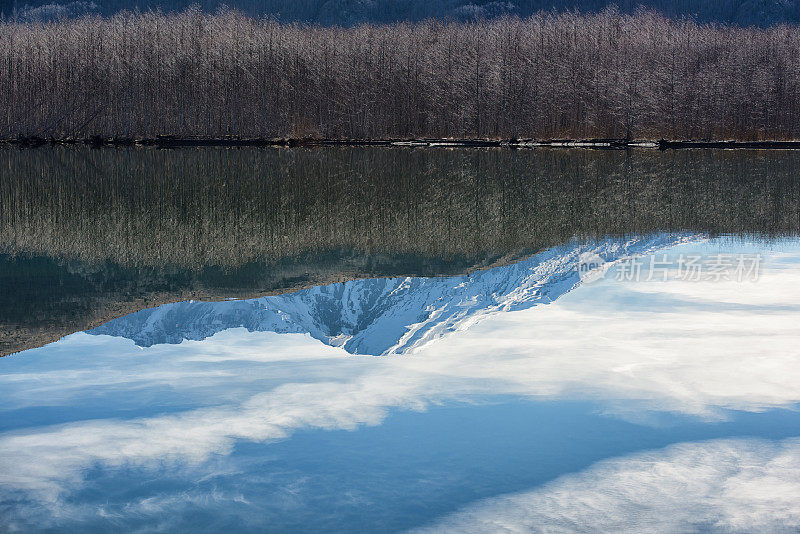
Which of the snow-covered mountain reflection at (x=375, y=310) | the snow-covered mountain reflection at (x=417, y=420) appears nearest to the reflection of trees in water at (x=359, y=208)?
the snow-covered mountain reflection at (x=375, y=310)

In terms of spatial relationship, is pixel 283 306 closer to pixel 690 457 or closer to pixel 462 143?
pixel 690 457

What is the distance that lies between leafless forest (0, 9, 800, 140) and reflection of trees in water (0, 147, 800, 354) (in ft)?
74.4

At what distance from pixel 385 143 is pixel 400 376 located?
4275cm

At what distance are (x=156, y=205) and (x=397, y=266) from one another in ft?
22.7

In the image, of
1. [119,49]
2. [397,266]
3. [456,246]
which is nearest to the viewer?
[397,266]

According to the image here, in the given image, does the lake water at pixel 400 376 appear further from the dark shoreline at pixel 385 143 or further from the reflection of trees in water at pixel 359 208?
the dark shoreline at pixel 385 143

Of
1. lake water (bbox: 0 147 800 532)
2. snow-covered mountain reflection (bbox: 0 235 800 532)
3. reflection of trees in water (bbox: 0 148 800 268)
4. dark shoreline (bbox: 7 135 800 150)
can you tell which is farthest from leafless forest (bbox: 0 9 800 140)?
snow-covered mountain reflection (bbox: 0 235 800 532)

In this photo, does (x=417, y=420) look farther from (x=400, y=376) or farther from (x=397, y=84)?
(x=397, y=84)

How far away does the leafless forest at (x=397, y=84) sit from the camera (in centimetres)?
4753

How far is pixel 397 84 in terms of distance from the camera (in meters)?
50.0

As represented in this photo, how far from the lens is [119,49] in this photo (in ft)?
169

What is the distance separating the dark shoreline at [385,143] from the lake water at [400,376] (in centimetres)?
3232

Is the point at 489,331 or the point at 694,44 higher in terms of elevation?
the point at 694,44

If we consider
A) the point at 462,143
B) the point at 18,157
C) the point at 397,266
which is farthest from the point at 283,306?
the point at 462,143
